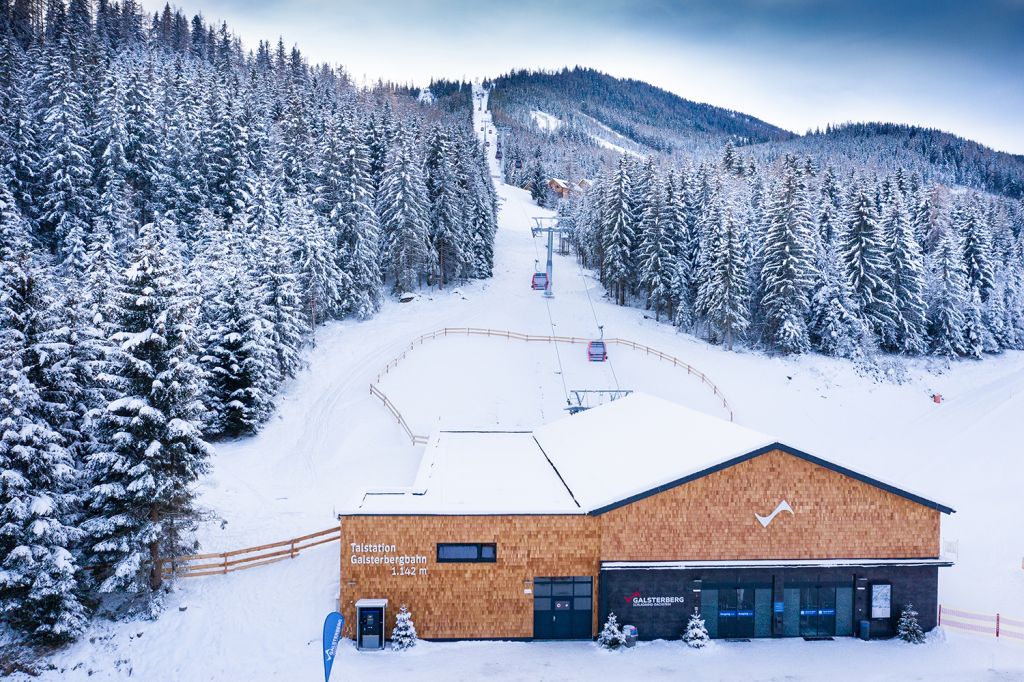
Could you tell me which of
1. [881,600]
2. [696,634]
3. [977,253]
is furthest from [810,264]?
[696,634]

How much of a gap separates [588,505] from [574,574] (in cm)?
196

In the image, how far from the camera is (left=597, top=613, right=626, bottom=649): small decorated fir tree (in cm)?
1744

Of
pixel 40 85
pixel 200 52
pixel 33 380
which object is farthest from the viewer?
pixel 200 52

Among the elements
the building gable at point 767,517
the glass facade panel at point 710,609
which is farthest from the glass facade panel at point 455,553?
the glass facade panel at point 710,609

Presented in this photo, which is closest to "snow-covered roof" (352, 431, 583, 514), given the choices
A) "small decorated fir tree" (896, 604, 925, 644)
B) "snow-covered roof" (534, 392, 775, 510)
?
"snow-covered roof" (534, 392, 775, 510)

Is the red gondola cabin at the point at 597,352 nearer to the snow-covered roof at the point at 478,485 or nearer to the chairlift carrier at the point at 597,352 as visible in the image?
the chairlift carrier at the point at 597,352

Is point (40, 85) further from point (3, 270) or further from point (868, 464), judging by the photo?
point (868, 464)

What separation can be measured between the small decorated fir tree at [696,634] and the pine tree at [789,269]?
1259 inches

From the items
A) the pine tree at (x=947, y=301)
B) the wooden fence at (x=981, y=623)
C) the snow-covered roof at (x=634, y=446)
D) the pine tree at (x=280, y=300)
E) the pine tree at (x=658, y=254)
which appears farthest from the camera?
the pine tree at (x=658, y=254)

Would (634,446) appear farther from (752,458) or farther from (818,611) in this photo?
(818,611)

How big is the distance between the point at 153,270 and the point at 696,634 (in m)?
18.4

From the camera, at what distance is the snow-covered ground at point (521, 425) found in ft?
54.3

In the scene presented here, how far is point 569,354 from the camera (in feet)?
151

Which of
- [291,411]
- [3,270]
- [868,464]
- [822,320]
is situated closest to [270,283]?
[291,411]
